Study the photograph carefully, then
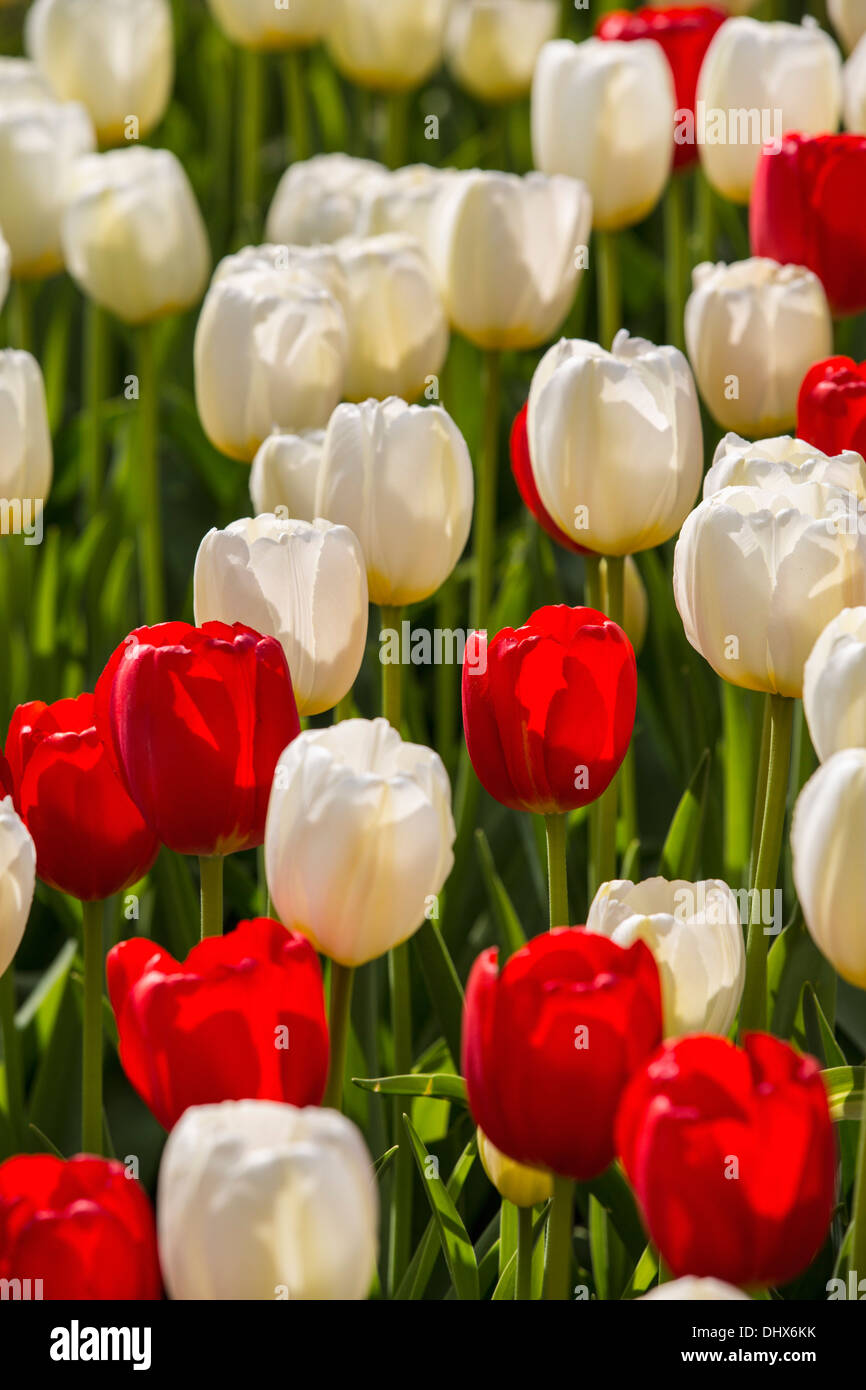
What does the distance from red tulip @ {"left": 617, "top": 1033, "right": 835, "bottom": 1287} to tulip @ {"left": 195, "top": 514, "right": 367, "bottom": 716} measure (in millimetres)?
344

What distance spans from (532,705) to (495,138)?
1.40 meters

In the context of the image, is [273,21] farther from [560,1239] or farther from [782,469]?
[560,1239]

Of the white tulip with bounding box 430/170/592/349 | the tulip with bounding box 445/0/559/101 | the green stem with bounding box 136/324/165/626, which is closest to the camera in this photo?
the white tulip with bounding box 430/170/592/349

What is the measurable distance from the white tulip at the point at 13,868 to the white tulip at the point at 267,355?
555mm

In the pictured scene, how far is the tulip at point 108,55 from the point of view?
1731mm

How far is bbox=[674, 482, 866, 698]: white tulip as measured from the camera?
0.77 m

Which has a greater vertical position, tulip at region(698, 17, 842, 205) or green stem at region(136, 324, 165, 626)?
tulip at region(698, 17, 842, 205)

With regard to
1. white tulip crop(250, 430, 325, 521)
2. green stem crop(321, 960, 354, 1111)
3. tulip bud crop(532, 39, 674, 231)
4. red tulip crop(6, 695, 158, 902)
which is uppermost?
tulip bud crop(532, 39, 674, 231)

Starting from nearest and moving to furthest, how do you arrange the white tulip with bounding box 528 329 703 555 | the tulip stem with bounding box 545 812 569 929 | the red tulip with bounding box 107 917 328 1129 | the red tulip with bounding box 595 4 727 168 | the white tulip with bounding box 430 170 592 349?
the red tulip with bounding box 107 917 328 1129 < the tulip stem with bounding box 545 812 569 929 < the white tulip with bounding box 528 329 703 555 < the white tulip with bounding box 430 170 592 349 < the red tulip with bounding box 595 4 727 168

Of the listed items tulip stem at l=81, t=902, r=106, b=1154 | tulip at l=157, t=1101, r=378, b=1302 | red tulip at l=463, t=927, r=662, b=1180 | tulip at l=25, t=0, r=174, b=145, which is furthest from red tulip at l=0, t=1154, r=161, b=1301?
tulip at l=25, t=0, r=174, b=145

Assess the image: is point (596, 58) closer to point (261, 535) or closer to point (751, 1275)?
point (261, 535)

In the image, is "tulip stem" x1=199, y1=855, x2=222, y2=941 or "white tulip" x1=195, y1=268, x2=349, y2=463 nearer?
"tulip stem" x1=199, y1=855, x2=222, y2=941

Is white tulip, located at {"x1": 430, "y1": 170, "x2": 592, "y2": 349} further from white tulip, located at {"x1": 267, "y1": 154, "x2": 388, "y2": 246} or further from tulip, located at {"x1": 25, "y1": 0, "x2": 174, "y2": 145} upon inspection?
tulip, located at {"x1": 25, "y1": 0, "x2": 174, "y2": 145}

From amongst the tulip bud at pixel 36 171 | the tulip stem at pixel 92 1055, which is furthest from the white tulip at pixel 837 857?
the tulip bud at pixel 36 171
